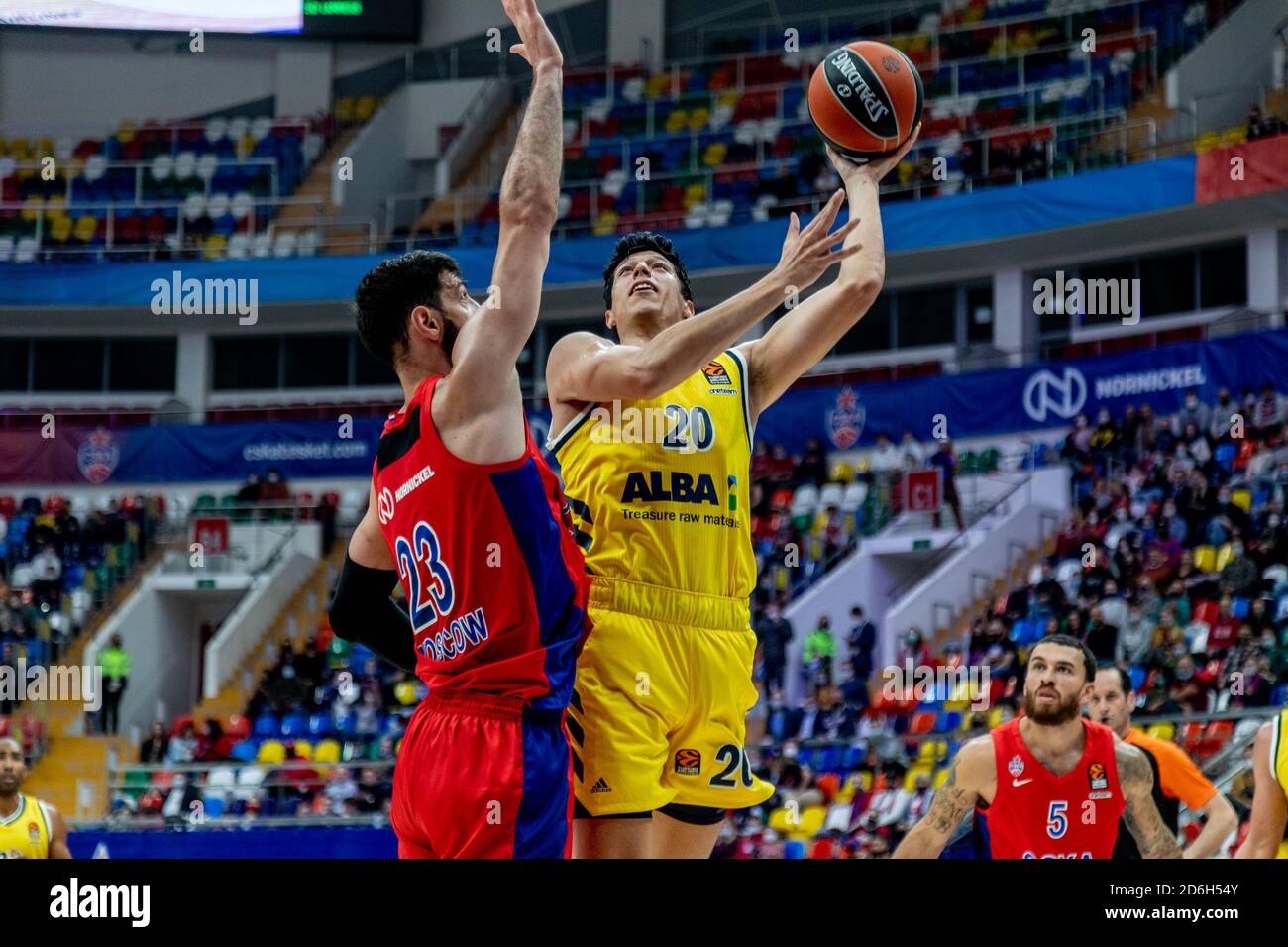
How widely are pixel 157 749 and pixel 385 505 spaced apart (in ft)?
55.3

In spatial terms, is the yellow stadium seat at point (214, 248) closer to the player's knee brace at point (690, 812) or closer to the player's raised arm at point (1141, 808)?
the player's raised arm at point (1141, 808)

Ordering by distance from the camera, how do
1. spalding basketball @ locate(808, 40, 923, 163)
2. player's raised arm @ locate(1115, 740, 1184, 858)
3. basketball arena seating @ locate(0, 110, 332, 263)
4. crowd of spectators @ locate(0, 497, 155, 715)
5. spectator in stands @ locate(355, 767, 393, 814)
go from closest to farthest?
spalding basketball @ locate(808, 40, 923, 163), player's raised arm @ locate(1115, 740, 1184, 858), spectator in stands @ locate(355, 767, 393, 814), crowd of spectators @ locate(0, 497, 155, 715), basketball arena seating @ locate(0, 110, 332, 263)

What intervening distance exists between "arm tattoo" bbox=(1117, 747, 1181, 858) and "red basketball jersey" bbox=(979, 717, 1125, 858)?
63 millimetres

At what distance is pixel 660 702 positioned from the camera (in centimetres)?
493

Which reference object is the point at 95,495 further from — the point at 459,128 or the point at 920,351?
the point at 920,351

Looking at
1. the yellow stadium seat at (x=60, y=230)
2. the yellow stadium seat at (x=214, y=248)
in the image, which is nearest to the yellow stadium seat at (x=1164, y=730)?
the yellow stadium seat at (x=214, y=248)

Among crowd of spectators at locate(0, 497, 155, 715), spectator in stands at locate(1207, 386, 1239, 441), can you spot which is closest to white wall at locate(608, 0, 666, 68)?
crowd of spectators at locate(0, 497, 155, 715)

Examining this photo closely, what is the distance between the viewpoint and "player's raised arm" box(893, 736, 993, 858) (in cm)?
599

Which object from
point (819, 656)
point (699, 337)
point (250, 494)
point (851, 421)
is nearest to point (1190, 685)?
point (819, 656)

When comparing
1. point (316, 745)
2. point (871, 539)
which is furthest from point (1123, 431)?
point (316, 745)

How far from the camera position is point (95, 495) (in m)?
26.4

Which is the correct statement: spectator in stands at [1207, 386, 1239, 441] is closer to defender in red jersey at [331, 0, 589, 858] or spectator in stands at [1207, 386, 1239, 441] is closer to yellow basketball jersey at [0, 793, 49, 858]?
yellow basketball jersey at [0, 793, 49, 858]

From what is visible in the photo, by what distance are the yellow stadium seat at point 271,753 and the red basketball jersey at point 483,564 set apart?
15733 mm
